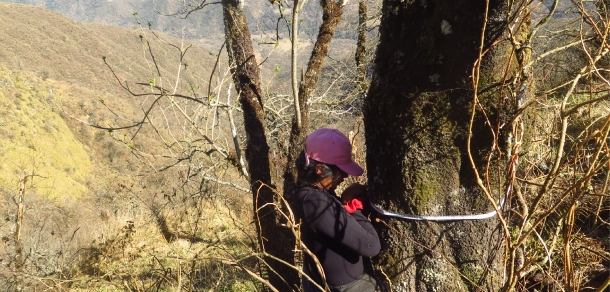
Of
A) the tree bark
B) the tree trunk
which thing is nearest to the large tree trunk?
the tree bark

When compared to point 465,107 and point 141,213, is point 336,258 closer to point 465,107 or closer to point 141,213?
point 465,107

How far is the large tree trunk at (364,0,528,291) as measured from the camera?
1474 millimetres

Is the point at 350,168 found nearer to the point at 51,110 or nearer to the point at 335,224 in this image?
the point at 335,224

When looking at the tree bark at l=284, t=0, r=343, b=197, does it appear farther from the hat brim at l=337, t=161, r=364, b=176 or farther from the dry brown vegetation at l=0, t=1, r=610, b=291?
the hat brim at l=337, t=161, r=364, b=176

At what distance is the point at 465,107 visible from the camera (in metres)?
1.51

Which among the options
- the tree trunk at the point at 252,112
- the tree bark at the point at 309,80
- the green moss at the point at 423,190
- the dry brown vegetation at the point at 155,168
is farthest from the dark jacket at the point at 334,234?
the tree trunk at the point at 252,112

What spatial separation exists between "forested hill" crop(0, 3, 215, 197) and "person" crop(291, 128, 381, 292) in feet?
21.6

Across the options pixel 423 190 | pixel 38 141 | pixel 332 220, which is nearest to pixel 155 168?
pixel 332 220

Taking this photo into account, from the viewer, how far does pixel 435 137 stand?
159cm

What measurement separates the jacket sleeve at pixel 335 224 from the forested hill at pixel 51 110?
6757mm

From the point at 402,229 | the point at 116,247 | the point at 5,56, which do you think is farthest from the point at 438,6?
the point at 5,56

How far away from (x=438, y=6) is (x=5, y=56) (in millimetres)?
58140

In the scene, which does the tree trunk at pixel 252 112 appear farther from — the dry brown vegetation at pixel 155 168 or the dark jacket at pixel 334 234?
the dark jacket at pixel 334 234

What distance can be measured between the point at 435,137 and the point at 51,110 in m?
37.7
